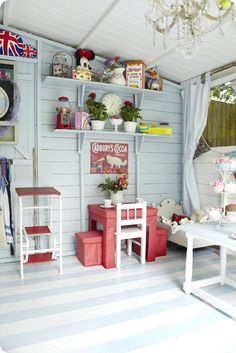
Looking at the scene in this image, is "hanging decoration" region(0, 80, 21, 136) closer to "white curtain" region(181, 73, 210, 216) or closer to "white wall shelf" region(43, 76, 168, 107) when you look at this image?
"white wall shelf" region(43, 76, 168, 107)

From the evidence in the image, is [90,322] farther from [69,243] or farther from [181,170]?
[181,170]

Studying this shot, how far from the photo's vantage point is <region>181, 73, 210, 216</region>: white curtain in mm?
3746

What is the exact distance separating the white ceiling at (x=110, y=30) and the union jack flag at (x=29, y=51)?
169 mm

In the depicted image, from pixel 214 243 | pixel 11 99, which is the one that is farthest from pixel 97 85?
pixel 214 243

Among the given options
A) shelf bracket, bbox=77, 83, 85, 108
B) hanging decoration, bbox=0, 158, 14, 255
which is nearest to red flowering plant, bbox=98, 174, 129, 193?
shelf bracket, bbox=77, 83, 85, 108

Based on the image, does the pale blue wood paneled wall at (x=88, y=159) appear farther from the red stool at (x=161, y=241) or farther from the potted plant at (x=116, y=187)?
the red stool at (x=161, y=241)

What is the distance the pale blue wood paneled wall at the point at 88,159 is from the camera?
139 inches

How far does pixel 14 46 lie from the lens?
128 inches

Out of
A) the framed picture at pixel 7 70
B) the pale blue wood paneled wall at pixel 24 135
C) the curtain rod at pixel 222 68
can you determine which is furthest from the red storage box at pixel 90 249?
the curtain rod at pixel 222 68

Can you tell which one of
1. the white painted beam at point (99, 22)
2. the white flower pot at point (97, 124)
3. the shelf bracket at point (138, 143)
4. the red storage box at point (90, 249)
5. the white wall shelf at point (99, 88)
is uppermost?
the white painted beam at point (99, 22)

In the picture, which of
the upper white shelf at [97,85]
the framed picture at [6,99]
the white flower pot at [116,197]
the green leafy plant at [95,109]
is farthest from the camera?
the white flower pot at [116,197]

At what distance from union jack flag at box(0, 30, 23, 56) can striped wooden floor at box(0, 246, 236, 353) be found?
2.32 metres

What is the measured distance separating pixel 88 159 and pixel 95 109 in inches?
25.3

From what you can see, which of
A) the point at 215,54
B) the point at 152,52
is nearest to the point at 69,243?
the point at 152,52
